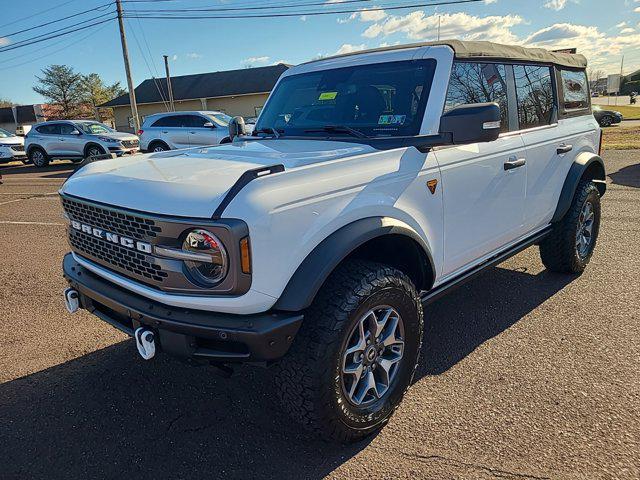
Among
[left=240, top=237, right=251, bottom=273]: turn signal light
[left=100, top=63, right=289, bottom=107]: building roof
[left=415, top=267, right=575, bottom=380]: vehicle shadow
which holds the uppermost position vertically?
[left=100, top=63, right=289, bottom=107]: building roof

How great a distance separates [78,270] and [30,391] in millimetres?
960

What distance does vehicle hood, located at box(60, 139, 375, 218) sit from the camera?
2.14 m

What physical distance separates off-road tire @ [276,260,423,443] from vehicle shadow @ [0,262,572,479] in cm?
18

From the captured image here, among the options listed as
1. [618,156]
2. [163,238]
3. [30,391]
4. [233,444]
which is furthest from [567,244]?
[618,156]

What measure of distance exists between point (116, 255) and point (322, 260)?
43.9 inches

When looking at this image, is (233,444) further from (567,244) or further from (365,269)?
(567,244)

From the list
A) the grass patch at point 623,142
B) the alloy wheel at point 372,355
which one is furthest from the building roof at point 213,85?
the alloy wheel at point 372,355

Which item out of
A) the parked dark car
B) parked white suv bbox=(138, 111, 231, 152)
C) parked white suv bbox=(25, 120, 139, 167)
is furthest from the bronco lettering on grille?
the parked dark car

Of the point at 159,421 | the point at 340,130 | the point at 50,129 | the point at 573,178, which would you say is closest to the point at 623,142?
the point at 573,178

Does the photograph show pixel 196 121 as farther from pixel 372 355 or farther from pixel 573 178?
pixel 372 355

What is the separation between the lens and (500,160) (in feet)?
11.1

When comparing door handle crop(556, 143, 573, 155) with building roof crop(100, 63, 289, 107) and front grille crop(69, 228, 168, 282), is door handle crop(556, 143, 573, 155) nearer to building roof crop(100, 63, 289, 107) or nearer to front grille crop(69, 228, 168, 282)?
front grille crop(69, 228, 168, 282)

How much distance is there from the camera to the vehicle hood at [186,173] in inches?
84.4

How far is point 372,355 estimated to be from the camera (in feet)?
8.47
